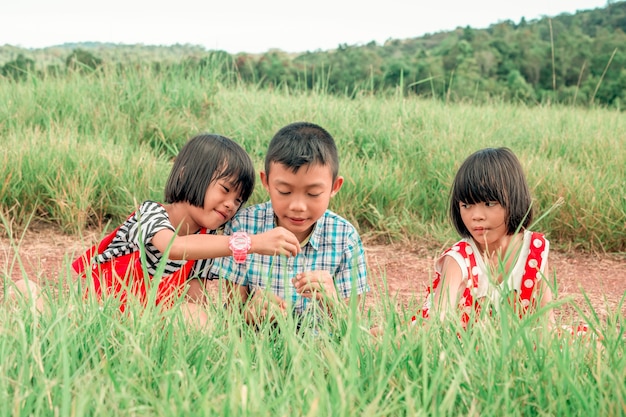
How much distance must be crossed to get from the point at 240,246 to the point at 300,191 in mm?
301

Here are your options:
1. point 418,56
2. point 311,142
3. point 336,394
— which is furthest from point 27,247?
point 418,56

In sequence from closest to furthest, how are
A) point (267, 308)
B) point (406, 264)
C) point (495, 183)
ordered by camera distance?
point (267, 308), point (495, 183), point (406, 264)

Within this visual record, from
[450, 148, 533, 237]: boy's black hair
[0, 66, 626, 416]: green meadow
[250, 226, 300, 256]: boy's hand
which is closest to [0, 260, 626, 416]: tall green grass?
[0, 66, 626, 416]: green meadow

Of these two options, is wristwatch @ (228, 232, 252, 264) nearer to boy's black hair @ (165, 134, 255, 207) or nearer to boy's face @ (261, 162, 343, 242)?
boy's face @ (261, 162, 343, 242)

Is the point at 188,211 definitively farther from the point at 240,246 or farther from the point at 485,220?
the point at 485,220

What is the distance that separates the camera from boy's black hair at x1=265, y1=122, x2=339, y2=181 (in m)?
2.39

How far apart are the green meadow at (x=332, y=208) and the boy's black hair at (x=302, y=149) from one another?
1.85ft

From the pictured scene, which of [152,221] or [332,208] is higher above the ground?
[152,221]

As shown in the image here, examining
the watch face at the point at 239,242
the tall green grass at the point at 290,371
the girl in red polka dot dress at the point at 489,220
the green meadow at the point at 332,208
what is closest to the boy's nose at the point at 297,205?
the watch face at the point at 239,242

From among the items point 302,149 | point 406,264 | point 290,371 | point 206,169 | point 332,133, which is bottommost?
point 406,264

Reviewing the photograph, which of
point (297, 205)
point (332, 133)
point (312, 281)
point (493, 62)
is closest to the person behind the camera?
point (312, 281)

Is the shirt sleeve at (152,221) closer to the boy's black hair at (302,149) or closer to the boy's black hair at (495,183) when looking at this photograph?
the boy's black hair at (302,149)

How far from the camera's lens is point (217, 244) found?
2.31 meters

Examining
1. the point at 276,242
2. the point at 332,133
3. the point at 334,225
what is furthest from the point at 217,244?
the point at 332,133
